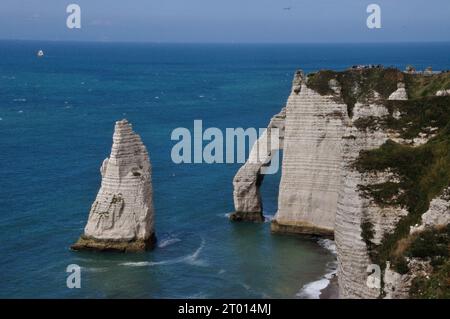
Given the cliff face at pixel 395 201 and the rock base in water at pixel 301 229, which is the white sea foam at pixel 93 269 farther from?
the cliff face at pixel 395 201

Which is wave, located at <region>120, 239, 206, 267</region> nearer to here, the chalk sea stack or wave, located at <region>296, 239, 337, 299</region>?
the chalk sea stack

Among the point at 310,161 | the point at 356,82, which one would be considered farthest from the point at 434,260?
the point at 356,82

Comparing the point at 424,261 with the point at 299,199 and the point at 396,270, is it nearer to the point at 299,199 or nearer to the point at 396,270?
the point at 396,270

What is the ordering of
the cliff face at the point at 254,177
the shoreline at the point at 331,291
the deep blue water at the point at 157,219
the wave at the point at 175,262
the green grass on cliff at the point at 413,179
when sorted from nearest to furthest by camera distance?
the green grass on cliff at the point at 413,179
the shoreline at the point at 331,291
the deep blue water at the point at 157,219
the wave at the point at 175,262
the cliff face at the point at 254,177

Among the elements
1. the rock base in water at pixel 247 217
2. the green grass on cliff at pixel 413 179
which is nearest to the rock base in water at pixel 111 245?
the rock base in water at pixel 247 217

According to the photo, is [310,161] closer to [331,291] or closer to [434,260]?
[331,291]

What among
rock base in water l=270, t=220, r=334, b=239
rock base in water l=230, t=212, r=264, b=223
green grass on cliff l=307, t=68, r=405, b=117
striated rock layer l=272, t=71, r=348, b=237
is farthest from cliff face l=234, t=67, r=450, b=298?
rock base in water l=230, t=212, r=264, b=223
